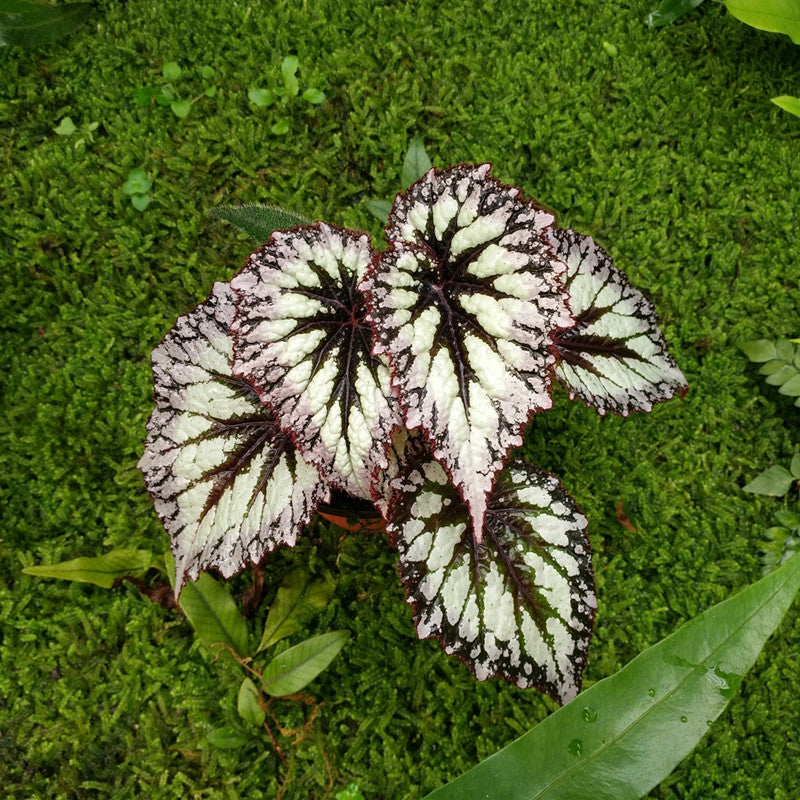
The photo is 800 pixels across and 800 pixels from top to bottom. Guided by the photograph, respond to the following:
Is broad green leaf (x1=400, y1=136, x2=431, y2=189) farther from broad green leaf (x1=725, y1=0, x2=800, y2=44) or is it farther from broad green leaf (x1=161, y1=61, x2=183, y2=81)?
broad green leaf (x1=725, y1=0, x2=800, y2=44)

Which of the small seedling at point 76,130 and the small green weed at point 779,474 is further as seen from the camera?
the small seedling at point 76,130

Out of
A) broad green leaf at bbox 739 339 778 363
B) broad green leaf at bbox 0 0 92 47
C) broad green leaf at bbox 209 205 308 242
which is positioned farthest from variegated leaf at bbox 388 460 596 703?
broad green leaf at bbox 0 0 92 47

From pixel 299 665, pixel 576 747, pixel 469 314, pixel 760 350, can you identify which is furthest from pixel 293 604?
pixel 760 350

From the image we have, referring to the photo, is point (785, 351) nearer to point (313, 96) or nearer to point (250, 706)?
point (313, 96)

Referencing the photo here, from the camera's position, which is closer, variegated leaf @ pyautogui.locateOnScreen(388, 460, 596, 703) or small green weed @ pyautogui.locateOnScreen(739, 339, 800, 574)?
variegated leaf @ pyautogui.locateOnScreen(388, 460, 596, 703)

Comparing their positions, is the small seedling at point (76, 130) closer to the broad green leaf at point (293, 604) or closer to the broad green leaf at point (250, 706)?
the broad green leaf at point (293, 604)

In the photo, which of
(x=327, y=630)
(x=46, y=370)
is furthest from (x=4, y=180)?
(x=327, y=630)

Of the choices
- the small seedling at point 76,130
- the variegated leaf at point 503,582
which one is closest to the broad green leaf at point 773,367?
the variegated leaf at point 503,582
